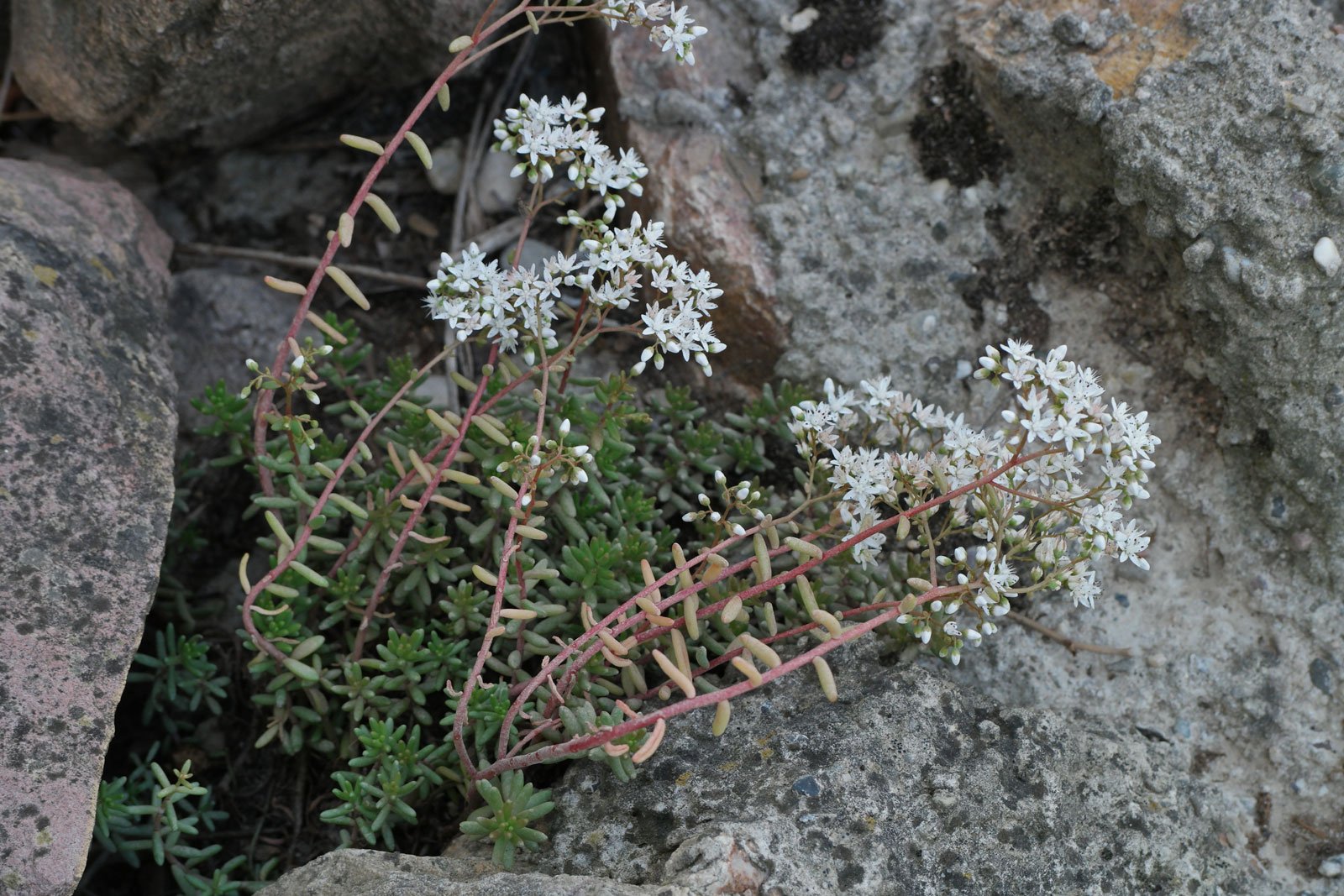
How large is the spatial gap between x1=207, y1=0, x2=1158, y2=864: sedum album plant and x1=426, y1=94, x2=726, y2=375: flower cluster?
0.5 inches

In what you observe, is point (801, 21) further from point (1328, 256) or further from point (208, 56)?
point (208, 56)

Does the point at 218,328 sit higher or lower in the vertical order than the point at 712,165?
lower

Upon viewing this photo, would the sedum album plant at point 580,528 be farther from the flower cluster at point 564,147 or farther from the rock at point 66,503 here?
the rock at point 66,503

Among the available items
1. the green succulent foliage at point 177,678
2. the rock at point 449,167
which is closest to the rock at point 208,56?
the rock at point 449,167

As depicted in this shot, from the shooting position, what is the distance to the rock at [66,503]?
2.89m

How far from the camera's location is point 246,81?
4340 mm

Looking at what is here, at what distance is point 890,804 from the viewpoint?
2992 millimetres

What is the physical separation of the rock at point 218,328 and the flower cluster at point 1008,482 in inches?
85.0

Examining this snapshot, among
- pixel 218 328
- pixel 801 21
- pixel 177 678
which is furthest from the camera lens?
pixel 218 328

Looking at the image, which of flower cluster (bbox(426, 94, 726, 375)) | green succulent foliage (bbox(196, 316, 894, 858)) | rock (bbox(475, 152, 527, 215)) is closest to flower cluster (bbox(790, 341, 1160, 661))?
green succulent foliage (bbox(196, 316, 894, 858))

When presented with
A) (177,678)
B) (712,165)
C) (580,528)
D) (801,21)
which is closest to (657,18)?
(712,165)

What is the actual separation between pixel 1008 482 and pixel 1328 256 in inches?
50.9

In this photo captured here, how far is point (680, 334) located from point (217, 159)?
271cm

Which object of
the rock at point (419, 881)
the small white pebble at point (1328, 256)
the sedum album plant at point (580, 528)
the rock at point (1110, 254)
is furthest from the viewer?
the rock at point (1110, 254)
